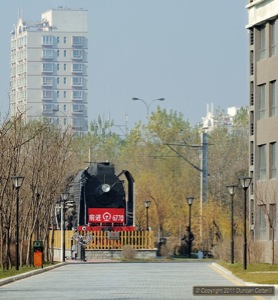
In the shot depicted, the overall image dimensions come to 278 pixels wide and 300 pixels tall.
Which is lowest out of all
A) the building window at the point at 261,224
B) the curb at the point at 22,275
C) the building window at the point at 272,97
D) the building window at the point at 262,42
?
the curb at the point at 22,275

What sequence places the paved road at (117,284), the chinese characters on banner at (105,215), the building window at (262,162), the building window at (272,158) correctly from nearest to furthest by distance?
the paved road at (117,284)
the building window at (272,158)
the building window at (262,162)
the chinese characters on banner at (105,215)

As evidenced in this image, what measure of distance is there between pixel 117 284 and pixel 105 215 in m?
32.0

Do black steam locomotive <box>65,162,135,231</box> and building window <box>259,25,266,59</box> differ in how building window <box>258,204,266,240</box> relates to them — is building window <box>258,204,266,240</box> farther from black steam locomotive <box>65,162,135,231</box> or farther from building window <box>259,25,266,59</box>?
building window <box>259,25,266,59</box>

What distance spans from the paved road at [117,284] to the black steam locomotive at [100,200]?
18.3m

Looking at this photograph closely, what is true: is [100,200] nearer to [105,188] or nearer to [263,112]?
[105,188]

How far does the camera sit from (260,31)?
73.1 meters

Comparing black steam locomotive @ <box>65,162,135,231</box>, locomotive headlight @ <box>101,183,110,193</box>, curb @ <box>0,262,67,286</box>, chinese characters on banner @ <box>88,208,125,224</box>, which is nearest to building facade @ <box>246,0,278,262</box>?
black steam locomotive @ <box>65,162,135,231</box>

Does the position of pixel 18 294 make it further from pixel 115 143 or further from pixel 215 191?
pixel 115 143

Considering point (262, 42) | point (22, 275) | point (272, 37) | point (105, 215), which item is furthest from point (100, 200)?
point (22, 275)

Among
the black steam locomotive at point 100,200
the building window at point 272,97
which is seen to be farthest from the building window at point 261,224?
the black steam locomotive at point 100,200

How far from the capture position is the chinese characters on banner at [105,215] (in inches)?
2876

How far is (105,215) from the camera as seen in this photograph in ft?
241

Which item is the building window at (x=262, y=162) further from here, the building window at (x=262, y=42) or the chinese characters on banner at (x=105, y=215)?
the chinese characters on banner at (x=105, y=215)

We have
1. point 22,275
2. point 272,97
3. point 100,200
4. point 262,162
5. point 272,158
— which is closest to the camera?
point 22,275
